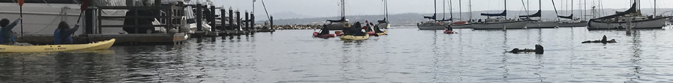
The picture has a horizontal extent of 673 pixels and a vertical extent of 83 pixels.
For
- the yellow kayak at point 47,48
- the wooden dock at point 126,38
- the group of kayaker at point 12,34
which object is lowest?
the yellow kayak at point 47,48

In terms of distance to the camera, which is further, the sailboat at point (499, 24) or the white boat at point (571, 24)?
the white boat at point (571, 24)

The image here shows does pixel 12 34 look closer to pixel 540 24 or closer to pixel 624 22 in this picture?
pixel 624 22

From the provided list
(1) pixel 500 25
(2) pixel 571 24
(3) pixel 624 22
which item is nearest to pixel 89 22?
(3) pixel 624 22

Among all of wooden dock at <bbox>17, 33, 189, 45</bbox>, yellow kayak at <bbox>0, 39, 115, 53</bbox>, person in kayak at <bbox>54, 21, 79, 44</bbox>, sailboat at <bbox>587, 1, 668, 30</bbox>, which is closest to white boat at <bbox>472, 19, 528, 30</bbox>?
sailboat at <bbox>587, 1, 668, 30</bbox>

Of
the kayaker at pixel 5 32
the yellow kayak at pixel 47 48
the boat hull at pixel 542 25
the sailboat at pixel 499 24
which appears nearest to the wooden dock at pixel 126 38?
the yellow kayak at pixel 47 48

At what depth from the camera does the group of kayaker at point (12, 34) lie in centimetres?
2853

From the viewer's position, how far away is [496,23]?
104 m

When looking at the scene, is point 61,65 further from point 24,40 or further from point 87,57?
point 24,40

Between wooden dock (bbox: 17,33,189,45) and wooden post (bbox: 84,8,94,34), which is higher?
wooden post (bbox: 84,8,94,34)

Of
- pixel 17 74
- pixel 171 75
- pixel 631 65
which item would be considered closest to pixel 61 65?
pixel 17 74

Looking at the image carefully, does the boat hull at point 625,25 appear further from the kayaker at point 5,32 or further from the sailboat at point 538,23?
the kayaker at point 5,32

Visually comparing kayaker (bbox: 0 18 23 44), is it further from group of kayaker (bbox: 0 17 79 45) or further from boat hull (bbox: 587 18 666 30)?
boat hull (bbox: 587 18 666 30)

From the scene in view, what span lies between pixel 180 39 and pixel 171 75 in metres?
20.8

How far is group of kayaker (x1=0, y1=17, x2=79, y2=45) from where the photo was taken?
28.5 meters
